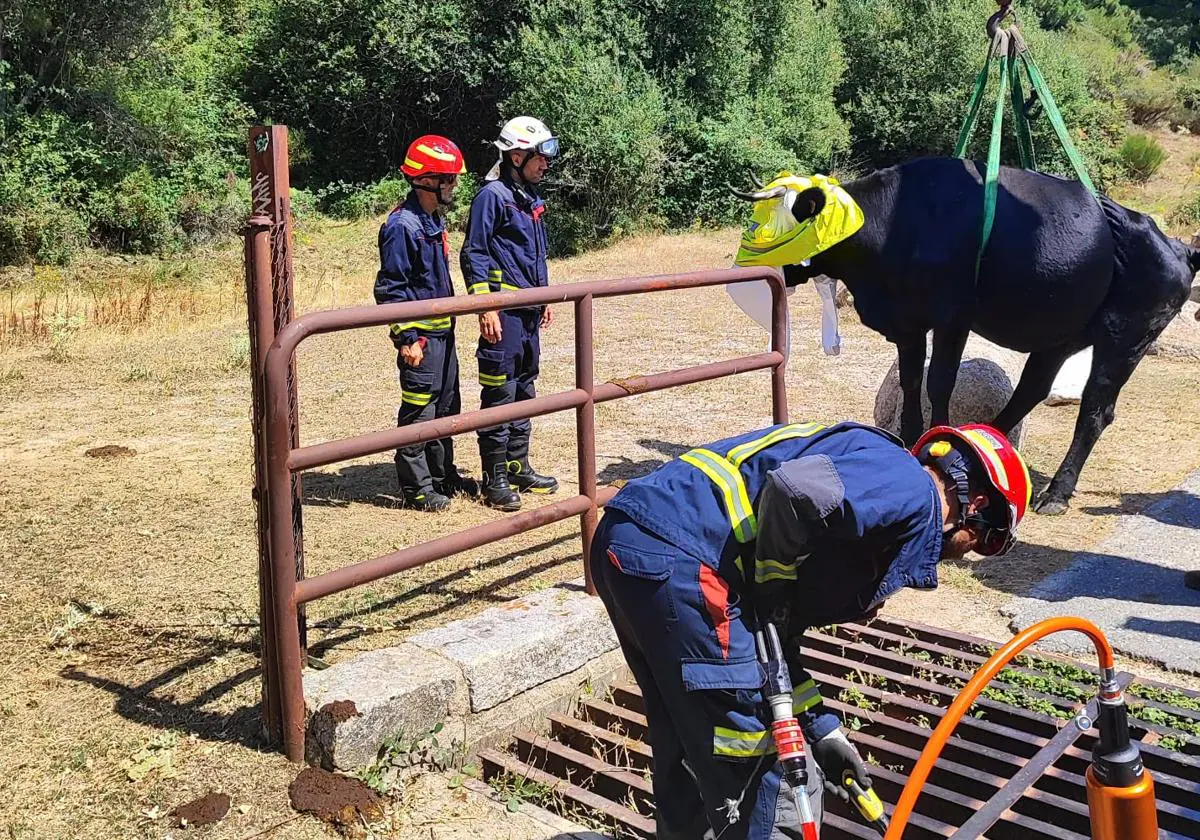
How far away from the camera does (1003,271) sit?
19.0 ft

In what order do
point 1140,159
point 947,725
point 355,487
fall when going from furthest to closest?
point 1140,159
point 355,487
point 947,725

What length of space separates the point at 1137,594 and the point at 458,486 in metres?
3.45

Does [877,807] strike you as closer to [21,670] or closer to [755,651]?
[755,651]

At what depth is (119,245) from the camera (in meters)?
19.3

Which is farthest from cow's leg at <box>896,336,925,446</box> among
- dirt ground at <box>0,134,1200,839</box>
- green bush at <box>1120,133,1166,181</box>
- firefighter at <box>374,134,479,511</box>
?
green bush at <box>1120,133,1166,181</box>

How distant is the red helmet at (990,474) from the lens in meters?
2.28

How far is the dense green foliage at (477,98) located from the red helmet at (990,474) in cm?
1783

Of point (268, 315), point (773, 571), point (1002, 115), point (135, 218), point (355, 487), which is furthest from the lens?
point (135, 218)

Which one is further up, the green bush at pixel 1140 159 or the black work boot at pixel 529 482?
the green bush at pixel 1140 159

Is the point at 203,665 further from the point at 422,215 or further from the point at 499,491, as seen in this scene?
the point at 422,215

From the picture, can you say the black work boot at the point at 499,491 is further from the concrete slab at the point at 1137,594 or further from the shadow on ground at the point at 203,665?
the concrete slab at the point at 1137,594

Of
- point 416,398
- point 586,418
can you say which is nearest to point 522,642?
point 586,418

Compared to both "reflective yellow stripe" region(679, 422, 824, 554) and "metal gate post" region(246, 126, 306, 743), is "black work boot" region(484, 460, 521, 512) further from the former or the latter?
"reflective yellow stripe" region(679, 422, 824, 554)

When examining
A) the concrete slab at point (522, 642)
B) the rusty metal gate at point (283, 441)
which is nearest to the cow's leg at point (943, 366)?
the concrete slab at point (522, 642)
